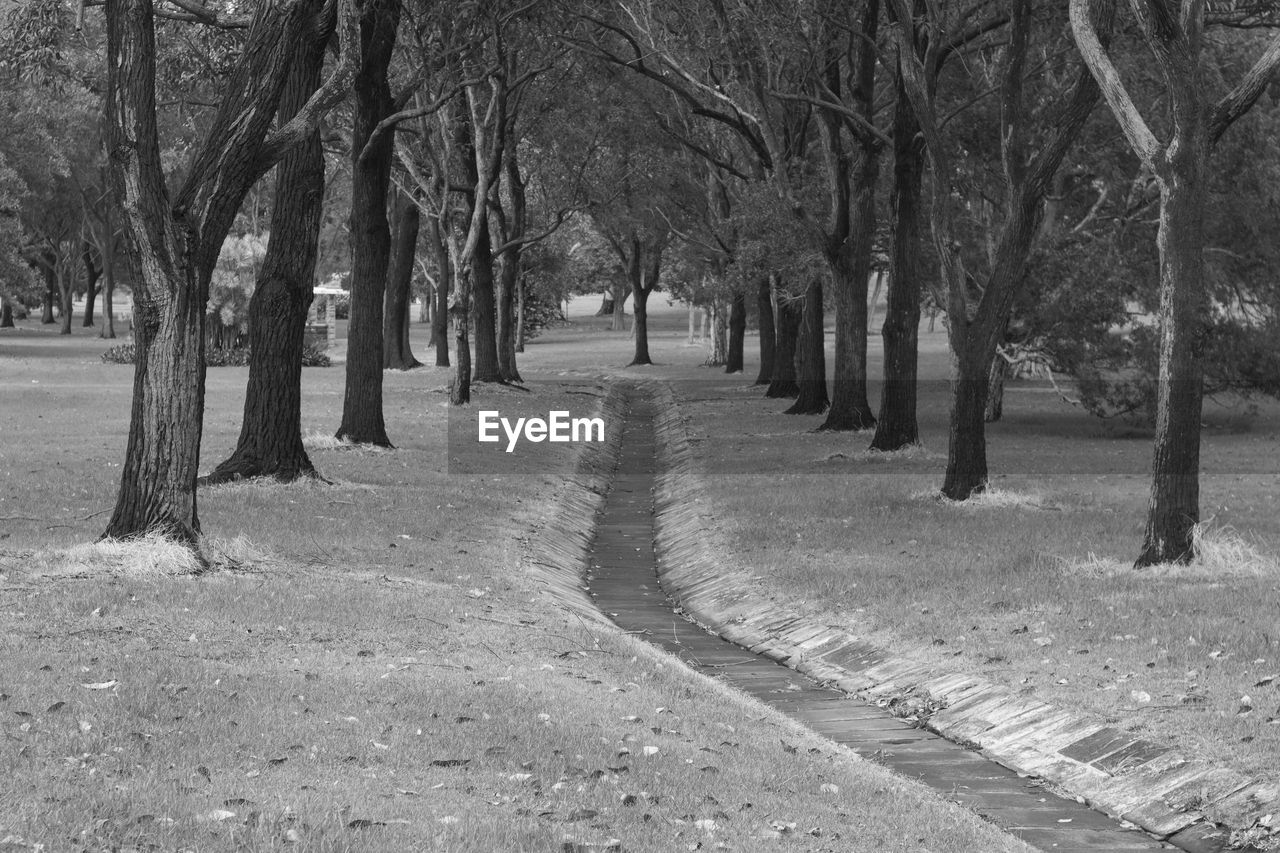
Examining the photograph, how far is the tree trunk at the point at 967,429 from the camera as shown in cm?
2256

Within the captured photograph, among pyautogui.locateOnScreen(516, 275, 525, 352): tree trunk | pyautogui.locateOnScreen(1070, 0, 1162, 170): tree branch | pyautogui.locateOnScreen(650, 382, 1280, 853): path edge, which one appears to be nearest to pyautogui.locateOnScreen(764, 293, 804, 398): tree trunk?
pyautogui.locateOnScreen(650, 382, 1280, 853): path edge

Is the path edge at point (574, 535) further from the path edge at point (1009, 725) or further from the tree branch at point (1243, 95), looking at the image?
the tree branch at point (1243, 95)

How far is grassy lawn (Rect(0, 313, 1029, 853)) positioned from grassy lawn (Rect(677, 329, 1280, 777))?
2458 millimetres

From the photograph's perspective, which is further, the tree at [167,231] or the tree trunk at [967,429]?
the tree trunk at [967,429]

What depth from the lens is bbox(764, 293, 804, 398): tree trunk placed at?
160ft

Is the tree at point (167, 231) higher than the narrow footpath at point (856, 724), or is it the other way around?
the tree at point (167, 231)

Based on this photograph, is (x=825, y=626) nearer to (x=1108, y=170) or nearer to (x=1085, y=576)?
(x=1085, y=576)

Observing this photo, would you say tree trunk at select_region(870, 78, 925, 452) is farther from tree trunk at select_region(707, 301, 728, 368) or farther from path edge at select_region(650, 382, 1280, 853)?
tree trunk at select_region(707, 301, 728, 368)

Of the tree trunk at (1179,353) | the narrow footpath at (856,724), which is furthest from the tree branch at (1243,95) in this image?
the narrow footpath at (856,724)

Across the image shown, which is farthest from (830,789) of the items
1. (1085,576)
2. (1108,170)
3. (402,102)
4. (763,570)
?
(1108,170)

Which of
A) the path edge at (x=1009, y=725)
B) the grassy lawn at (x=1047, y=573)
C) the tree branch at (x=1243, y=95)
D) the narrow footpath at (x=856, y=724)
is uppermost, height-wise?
the tree branch at (x=1243, y=95)

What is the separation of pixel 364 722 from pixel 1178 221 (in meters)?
10.8

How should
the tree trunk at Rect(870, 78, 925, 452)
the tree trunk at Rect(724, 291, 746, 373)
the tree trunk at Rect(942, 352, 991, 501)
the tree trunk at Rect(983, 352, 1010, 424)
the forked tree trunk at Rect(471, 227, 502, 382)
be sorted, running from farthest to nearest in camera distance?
1. the tree trunk at Rect(724, 291, 746, 373)
2. the forked tree trunk at Rect(471, 227, 502, 382)
3. the tree trunk at Rect(983, 352, 1010, 424)
4. the tree trunk at Rect(870, 78, 925, 452)
5. the tree trunk at Rect(942, 352, 991, 501)

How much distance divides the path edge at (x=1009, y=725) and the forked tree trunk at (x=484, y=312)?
26841 mm
